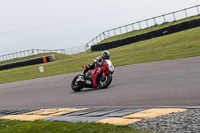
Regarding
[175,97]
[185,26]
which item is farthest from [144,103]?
[185,26]

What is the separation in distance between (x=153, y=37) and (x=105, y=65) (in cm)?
2515

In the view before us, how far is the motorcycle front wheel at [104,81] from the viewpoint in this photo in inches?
444

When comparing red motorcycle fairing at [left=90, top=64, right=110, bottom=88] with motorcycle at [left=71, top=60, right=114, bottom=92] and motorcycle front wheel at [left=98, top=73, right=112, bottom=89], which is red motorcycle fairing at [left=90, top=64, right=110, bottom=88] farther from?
motorcycle front wheel at [left=98, top=73, right=112, bottom=89]

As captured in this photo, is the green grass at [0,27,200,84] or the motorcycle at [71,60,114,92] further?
the green grass at [0,27,200,84]

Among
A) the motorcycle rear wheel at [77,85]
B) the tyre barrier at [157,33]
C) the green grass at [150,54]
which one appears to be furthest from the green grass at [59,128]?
the tyre barrier at [157,33]

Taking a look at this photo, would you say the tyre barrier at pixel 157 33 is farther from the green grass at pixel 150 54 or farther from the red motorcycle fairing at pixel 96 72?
the red motorcycle fairing at pixel 96 72

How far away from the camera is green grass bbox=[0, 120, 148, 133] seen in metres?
4.89

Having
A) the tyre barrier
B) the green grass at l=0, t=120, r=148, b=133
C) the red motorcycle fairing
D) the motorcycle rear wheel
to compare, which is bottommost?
the green grass at l=0, t=120, r=148, b=133

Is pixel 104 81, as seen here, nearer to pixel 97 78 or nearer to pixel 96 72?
pixel 97 78

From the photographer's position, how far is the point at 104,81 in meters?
11.5

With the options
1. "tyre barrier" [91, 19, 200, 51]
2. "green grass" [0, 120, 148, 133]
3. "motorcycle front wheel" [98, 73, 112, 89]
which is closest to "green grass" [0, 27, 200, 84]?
"tyre barrier" [91, 19, 200, 51]

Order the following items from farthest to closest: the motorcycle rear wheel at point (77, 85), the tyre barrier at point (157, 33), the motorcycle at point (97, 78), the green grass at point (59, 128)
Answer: the tyre barrier at point (157, 33), the motorcycle rear wheel at point (77, 85), the motorcycle at point (97, 78), the green grass at point (59, 128)

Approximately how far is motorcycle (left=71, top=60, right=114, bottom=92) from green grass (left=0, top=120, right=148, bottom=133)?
4973mm

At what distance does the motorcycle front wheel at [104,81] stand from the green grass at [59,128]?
5013 millimetres
